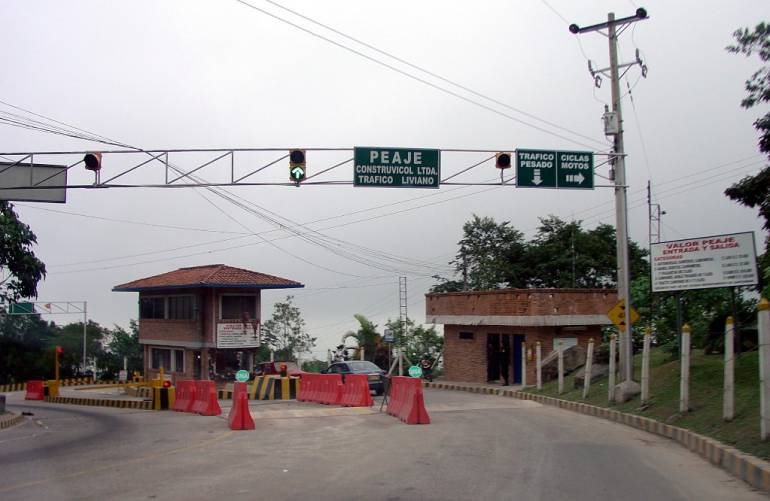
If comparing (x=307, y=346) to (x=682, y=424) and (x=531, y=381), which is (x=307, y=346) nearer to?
(x=531, y=381)

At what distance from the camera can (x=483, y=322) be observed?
3569cm

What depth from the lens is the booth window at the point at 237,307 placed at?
44281 millimetres

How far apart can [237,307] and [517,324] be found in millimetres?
18076

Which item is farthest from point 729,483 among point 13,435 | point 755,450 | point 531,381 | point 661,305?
point 531,381

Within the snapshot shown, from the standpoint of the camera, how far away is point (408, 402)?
61.8ft

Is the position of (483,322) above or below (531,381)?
above

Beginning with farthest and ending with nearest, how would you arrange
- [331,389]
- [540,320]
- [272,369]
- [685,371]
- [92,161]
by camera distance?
[272,369], [540,320], [331,389], [92,161], [685,371]

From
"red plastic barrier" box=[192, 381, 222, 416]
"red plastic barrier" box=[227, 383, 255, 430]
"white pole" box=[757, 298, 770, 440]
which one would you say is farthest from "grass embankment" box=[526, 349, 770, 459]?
"red plastic barrier" box=[192, 381, 222, 416]

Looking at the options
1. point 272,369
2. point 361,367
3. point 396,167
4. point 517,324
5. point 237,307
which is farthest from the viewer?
point 237,307

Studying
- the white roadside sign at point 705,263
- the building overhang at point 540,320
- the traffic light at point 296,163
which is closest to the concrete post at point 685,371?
the white roadside sign at point 705,263

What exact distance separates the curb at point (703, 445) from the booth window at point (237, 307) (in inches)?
931

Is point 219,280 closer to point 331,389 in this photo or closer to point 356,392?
point 331,389

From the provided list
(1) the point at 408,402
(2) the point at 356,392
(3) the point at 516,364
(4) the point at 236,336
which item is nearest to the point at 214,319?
(4) the point at 236,336

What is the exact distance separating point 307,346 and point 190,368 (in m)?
11.5
